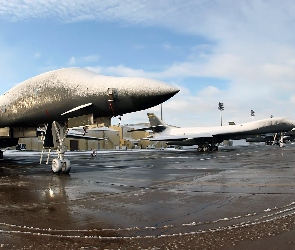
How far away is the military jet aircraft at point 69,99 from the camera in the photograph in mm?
11367

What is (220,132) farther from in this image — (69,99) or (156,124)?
(69,99)

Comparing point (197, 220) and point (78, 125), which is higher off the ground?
point (78, 125)

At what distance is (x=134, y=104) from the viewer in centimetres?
1154

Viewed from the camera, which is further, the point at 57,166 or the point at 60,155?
the point at 60,155

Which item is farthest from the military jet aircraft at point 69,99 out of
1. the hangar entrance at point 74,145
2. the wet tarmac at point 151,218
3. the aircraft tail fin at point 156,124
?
the hangar entrance at point 74,145

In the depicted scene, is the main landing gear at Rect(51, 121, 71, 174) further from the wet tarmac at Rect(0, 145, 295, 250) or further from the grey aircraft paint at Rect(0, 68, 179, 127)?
the wet tarmac at Rect(0, 145, 295, 250)

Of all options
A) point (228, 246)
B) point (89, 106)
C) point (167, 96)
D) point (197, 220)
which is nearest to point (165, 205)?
point (197, 220)

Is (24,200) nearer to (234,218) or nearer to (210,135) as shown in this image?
(234,218)

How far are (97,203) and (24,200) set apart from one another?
187 cm

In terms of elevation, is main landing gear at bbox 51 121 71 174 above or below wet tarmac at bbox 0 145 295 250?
above

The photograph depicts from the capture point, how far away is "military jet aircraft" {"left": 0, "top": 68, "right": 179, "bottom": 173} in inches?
448

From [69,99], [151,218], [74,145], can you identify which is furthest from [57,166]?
Result: [74,145]

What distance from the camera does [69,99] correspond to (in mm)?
12320

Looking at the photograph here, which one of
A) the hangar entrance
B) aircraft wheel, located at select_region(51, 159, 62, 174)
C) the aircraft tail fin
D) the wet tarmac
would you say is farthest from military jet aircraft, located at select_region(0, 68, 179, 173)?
the hangar entrance
